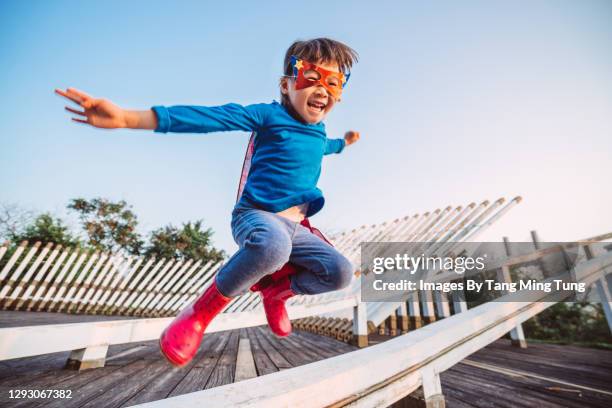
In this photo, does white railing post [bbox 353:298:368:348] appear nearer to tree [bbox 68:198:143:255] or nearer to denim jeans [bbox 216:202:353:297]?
denim jeans [bbox 216:202:353:297]

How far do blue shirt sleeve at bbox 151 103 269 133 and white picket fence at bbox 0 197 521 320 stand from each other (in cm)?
326

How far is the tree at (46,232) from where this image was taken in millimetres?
10672

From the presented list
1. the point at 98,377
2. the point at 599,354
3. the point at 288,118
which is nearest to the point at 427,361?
the point at 288,118

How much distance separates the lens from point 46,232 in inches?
422

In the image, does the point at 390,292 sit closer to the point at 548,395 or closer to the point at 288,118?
the point at 548,395

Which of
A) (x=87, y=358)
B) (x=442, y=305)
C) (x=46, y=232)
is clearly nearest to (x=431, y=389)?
(x=87, y=358)

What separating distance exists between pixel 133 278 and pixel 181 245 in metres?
7.49

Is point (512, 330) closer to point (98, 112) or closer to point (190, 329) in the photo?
point (190, 329)

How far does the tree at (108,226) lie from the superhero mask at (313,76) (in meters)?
15.4

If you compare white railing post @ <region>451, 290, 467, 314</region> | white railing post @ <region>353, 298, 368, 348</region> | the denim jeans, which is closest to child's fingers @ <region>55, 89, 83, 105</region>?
the denim jeans

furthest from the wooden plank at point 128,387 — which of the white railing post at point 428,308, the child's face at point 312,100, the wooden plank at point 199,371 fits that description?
the white railing post at point 428,308

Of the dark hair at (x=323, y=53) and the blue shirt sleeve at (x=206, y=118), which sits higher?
the dark hair at (x=323, y=53)

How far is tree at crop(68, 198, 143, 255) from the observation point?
1339 cm

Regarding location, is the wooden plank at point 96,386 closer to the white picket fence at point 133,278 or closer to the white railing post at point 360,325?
the white railing post at point 360,325
